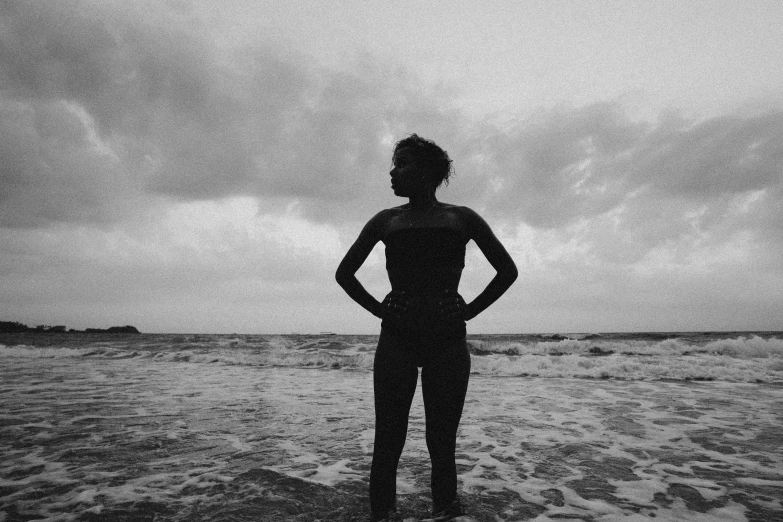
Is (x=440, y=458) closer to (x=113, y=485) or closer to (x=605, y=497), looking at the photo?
(x=605, y=497)

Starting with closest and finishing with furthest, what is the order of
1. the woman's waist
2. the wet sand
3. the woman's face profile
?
the woman's waist
the woman's face profile
the wet sand

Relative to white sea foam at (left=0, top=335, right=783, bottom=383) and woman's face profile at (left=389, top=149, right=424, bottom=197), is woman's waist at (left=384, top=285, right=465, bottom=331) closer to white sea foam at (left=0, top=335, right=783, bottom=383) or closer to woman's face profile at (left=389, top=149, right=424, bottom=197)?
woman's face profile at (left=389, top=149, right=424, bottom=197)

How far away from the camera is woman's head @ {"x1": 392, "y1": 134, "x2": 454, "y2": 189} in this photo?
2916 mm

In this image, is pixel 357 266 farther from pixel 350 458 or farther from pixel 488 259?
pixel 350 458

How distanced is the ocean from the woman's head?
248cm

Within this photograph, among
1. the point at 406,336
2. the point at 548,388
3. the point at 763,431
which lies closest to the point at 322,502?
the point at 406,336

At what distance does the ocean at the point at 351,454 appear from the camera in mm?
3281

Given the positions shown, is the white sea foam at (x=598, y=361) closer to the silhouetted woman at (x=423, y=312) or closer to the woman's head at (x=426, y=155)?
the silhouetted woman at (x=423, y=312)

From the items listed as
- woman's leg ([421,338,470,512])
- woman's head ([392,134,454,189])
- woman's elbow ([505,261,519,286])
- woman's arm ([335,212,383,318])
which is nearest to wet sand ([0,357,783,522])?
woman's leg ([421,338,470,512])

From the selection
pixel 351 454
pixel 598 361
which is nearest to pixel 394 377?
pixel 351 454

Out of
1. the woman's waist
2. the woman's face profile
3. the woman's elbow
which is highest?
the woman's face profile

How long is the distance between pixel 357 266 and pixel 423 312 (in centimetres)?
60

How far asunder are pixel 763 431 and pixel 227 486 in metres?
7.12

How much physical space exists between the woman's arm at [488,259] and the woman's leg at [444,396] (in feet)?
0.89
